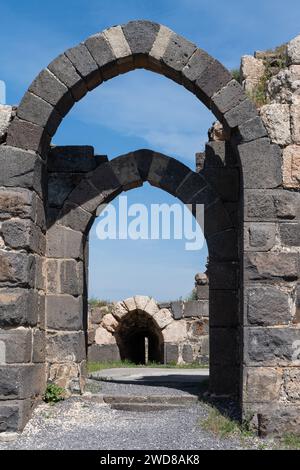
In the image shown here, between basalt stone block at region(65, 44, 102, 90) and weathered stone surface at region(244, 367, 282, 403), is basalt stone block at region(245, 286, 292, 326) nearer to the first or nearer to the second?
weathered stone surface at region(244, 367, 282, 403)

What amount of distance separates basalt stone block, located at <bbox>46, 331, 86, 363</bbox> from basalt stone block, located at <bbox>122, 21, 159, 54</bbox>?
10.2 ft

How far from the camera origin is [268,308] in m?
5.63

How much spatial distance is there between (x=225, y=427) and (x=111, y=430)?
1035 millimetres

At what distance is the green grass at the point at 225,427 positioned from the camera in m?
5.46

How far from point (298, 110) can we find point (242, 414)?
285cm

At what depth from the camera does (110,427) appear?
581 centimetres

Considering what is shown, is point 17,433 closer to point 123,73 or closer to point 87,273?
point 87,273

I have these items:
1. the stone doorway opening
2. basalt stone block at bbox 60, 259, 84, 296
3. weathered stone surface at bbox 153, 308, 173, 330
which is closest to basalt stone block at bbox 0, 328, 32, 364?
basalt stone block at bbox 60, 259, 84, 296

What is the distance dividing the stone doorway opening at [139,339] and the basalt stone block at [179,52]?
780cm

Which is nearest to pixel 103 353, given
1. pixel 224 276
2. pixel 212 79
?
pixel 224 276

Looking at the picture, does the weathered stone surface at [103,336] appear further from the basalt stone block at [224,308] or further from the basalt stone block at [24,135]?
the basalt stone block at [24,135]

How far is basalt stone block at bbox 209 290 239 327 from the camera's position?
673cm
